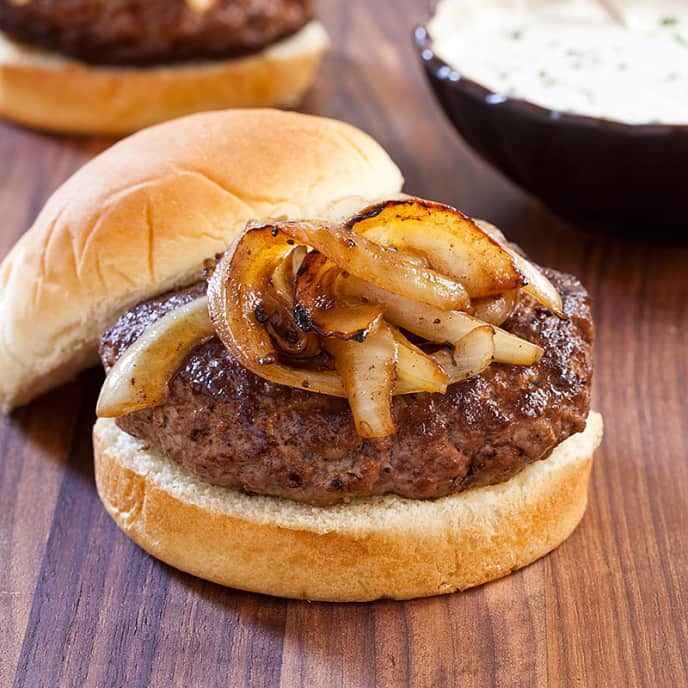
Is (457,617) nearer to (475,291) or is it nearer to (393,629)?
(393,629)

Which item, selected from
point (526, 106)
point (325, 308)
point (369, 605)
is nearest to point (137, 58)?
point (526, 106)

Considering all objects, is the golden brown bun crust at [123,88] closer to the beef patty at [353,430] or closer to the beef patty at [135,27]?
the beef patty at [135,27]

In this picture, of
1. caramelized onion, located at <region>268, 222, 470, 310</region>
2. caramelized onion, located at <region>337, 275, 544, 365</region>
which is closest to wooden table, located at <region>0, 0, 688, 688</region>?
caramelized onion, located at <region>337, 275, 544, 365</region>

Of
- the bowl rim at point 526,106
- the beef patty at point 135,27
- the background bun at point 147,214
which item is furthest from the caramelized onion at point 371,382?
the beef patty at point 135,27

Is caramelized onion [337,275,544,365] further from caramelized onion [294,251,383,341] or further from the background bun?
the background bun

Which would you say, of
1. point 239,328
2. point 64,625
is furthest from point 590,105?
point 64,625

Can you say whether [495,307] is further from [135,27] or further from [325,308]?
[135,27]
